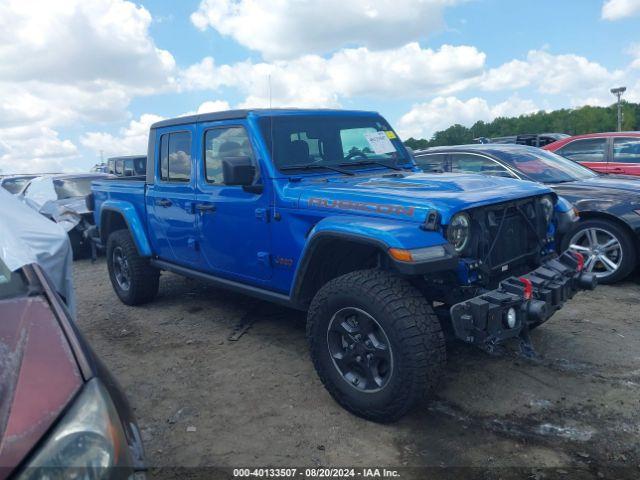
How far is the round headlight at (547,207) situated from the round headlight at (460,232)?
0.97 meters

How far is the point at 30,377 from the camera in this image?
1.52 meters

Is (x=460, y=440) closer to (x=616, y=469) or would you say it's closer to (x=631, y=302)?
(x=616, y=469)

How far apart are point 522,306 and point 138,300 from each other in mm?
4216

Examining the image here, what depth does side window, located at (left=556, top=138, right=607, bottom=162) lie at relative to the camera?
8.29 metres

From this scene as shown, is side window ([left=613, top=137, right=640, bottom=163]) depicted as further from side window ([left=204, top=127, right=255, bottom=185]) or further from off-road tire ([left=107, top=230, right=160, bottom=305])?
off-road tire ([left=107, top=230, right=160, bottom=305])

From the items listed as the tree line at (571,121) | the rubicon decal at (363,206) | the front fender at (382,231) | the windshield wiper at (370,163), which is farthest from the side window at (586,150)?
the tree line at (571,121)

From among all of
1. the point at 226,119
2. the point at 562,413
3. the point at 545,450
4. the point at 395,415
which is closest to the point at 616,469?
the point at 545,450

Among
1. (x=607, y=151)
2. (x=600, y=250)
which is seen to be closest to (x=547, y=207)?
(x=600, y=250)

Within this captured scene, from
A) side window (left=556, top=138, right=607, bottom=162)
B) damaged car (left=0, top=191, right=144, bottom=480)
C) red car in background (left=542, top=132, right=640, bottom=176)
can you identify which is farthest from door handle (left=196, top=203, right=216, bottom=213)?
side window (left=556, top=138, right=607, bottom=162)

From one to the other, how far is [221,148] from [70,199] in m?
6.53

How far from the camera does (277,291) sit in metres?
4.05

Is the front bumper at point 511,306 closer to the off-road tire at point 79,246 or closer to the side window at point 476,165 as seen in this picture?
the side window at point 476,165

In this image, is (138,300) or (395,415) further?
(138,300)

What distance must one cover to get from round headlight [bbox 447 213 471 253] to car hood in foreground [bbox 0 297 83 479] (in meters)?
2.20
